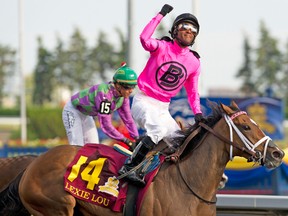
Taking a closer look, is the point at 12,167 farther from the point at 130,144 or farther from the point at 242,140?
the point at 242,140

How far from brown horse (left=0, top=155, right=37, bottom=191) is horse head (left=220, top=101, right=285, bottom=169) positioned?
87.1 inches

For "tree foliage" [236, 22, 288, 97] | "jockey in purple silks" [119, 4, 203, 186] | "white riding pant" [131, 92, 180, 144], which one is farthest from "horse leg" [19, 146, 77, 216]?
"tree foliage" [236, 22, 288, 97]

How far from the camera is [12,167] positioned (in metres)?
7.44

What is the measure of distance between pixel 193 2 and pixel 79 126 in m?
9.57

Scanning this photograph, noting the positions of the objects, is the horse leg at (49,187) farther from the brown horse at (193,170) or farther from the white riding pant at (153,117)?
the white riding pant at (153,117)

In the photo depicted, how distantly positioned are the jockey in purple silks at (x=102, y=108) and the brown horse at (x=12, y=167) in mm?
646

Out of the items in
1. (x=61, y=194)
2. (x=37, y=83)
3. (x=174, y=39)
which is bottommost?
(x=37, y=83)

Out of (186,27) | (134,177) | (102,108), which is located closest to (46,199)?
(134,177)

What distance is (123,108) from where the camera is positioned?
25.4 feet

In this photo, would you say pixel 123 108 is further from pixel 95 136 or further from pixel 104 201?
pixel 104 201

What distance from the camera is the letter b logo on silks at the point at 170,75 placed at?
21.8 feet

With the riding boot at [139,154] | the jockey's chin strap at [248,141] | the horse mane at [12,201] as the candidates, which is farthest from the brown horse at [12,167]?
the jockey's chin strap at [248,141]

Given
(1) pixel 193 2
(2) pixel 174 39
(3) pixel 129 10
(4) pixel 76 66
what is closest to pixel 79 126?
(2) pixel 174 39

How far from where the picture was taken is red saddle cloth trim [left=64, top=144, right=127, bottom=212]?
6598mm
